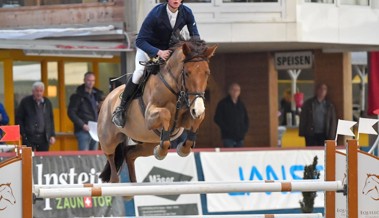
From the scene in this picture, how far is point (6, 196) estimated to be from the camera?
9289mm

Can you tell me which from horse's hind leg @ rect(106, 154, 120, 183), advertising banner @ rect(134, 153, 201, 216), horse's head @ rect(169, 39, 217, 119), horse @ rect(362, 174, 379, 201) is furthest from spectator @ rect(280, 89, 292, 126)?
horse @ rect(362, 174, 379, 201)

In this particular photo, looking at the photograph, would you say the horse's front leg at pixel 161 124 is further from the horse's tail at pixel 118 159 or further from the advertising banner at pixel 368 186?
the advertising banner at pixel 368 186

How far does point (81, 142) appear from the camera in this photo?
18.7 meters

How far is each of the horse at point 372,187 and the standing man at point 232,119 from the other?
10.3m

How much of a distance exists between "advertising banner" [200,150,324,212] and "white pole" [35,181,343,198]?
7784 millimetres

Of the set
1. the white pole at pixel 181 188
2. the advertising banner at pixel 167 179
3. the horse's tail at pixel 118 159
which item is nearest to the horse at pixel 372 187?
the white pole at pixel 181 188

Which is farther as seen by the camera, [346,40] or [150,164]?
[346,40]

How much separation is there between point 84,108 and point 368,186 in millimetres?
9097

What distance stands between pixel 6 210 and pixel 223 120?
1139 centimetres

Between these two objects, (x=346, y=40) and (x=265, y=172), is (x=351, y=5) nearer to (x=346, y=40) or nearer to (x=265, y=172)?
(x=346, y=40)

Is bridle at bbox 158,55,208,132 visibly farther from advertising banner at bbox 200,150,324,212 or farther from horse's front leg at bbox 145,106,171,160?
advertising banner at bbox 200,150,324,212

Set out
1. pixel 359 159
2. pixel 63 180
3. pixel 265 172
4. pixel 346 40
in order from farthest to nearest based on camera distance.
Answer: pixel 346 40 → pixel 265 172 → pixel 63 180 → pixel 359 159

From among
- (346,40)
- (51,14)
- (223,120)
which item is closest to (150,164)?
(223,120)

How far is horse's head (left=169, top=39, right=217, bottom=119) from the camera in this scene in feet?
33.7
